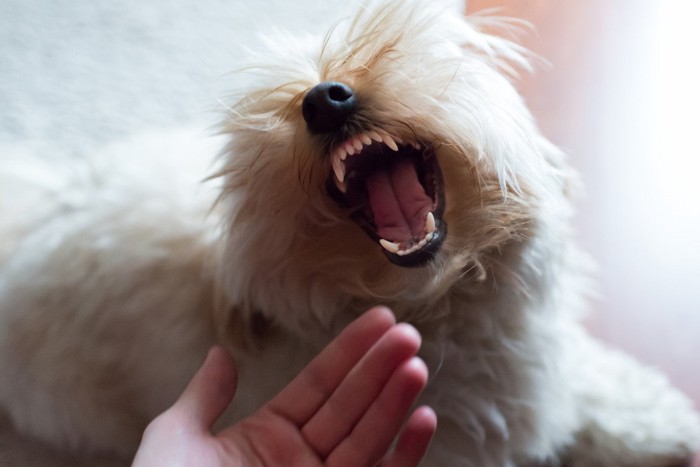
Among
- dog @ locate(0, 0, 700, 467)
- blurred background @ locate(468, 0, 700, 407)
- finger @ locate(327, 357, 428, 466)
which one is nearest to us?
finger @ locate(327, 357, 428, 466)

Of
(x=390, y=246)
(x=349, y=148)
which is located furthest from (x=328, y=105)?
(x=390, y=246)

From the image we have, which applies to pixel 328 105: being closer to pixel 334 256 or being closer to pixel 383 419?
pixel 334 256

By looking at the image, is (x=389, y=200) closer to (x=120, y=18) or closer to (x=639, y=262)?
(x=639, y=262)

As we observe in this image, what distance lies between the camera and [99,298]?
3.55ft

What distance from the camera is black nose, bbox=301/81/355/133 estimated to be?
2.84 feet

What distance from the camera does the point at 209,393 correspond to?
841 millimetres

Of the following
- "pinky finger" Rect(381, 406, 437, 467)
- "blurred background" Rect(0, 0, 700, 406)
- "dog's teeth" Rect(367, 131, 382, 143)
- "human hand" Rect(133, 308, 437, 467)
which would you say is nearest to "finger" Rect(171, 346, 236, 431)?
"human hand" Rect(133, 308, 437, 467)

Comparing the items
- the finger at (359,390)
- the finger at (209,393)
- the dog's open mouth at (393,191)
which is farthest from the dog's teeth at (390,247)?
the finger at (209,393)

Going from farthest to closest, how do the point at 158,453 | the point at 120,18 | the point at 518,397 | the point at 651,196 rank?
the point at 120,18, the point at 651,196, the point at 518,397, the point at 158,453

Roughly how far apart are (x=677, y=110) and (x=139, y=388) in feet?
4.48

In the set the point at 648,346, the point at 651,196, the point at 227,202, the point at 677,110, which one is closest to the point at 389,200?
the point at 227,202

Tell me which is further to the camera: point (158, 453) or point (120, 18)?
point (120, 18)

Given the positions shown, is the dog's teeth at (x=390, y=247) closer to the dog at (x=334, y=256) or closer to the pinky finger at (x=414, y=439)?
the dog at (x=334, y=256)

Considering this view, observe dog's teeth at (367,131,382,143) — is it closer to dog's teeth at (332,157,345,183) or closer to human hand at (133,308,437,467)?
dog's teeth at (332,157,345,183)
